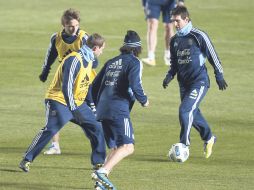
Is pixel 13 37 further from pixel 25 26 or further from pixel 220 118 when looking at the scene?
pixel 220 118

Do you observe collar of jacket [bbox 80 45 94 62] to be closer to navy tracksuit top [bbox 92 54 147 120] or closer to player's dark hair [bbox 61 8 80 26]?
navy tracksuit top [bbox 92 54 147 120]

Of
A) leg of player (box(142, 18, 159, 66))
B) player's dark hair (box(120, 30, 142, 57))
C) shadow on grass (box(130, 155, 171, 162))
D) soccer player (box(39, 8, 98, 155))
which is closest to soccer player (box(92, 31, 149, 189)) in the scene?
player's dark hair (box(120, 30, 142, 57))

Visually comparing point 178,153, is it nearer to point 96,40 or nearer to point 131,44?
point 131,44

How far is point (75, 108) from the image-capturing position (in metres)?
13.8

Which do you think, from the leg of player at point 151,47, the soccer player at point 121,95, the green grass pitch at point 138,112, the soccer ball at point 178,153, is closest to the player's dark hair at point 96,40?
the soccer player at point 121,95

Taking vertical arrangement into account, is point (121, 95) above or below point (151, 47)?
above

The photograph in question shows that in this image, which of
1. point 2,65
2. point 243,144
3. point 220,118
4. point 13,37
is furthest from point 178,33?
point 13,37

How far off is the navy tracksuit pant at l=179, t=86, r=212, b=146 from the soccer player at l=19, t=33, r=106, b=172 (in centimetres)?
169

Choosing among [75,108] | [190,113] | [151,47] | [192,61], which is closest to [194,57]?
[192,61]

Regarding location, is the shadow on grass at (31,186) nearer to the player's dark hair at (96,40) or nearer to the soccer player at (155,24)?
the player's dark hair at (96,40)

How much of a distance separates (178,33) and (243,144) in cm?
225

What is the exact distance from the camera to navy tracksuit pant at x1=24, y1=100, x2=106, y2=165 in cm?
1421

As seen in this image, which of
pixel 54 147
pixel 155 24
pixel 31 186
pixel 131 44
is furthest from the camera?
pixel 155 24

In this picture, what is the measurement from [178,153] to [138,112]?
4.76 meters
